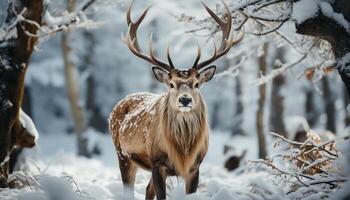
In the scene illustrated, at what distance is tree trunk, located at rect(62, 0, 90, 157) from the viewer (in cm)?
1742

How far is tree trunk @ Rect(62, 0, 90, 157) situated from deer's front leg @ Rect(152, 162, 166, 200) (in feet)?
35.1

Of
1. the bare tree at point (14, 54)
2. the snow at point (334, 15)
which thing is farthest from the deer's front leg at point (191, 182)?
the snow at point (334, 15)

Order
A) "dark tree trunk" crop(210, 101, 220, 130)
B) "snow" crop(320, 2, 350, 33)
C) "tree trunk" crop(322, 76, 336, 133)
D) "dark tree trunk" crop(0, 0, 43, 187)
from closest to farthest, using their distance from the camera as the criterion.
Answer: "snow" crop(320, 2, 350, 33), "dark tree trunk" crop(0, 0, 43, 187), "tree trunk" crop(322, 76, 336, 133), "dark tree trunk" crop(210, 101, 220, 130)

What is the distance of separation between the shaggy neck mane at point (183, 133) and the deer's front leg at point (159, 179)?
6.8 inches

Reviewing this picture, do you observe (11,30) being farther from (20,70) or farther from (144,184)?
(144,184)

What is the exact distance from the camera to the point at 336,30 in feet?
18.7

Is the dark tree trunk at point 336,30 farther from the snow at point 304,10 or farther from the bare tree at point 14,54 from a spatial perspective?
the bare tree at point 14,54

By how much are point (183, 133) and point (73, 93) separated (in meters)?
11.7

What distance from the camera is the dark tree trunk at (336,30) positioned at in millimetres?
5672

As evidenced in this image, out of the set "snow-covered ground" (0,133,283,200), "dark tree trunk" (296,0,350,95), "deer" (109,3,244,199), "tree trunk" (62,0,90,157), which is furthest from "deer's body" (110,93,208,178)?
"tree trunk" (62,0,90,157)

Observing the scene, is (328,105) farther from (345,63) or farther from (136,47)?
(345,63)

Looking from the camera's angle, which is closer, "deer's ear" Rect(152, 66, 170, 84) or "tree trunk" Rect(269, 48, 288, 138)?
"deer's ear" Rect(152, 66, 170, 84)

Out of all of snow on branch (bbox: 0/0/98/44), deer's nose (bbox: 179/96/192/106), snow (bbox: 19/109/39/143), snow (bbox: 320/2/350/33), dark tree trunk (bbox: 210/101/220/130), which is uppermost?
snow (bbox: 320/2/350/33)

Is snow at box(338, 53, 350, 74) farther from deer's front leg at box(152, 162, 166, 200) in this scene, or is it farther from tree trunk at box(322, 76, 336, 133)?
tree trunk at box(322, 76, 336, 133)
